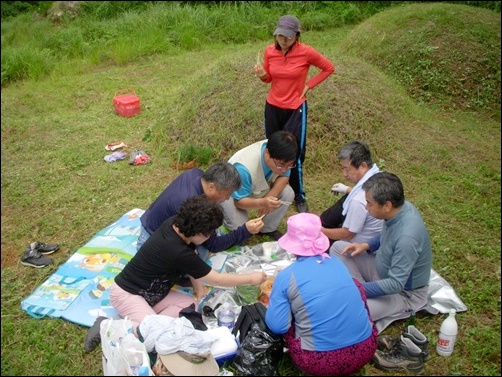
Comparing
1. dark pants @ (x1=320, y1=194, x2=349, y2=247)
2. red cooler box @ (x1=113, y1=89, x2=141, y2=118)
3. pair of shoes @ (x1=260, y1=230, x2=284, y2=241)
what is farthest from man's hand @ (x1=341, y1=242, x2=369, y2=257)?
red cooler box @ (x1=113, y1=89, x2=141, y2=118)

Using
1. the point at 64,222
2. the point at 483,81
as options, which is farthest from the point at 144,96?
the point at 483,81

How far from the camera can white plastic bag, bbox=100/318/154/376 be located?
271 cm

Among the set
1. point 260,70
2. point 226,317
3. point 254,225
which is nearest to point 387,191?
point 254,225

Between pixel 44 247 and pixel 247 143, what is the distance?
2.55 meters

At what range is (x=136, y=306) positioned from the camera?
3.23m

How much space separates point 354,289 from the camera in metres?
2.76

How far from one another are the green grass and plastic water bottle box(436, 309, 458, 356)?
9cm

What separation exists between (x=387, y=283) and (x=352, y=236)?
69cm

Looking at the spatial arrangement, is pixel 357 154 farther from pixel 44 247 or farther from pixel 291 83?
A: pixel 44 247

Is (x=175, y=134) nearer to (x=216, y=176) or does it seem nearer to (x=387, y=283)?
(x=216, y=176)

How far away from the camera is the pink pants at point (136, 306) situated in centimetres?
321

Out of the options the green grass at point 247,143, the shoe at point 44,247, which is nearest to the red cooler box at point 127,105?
the green grass at point 247,143

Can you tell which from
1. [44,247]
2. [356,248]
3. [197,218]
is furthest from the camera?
[44,247]

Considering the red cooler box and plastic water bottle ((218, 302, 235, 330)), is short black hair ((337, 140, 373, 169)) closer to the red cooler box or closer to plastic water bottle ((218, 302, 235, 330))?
plastic water bottle ((218, 302, 235, 330))
